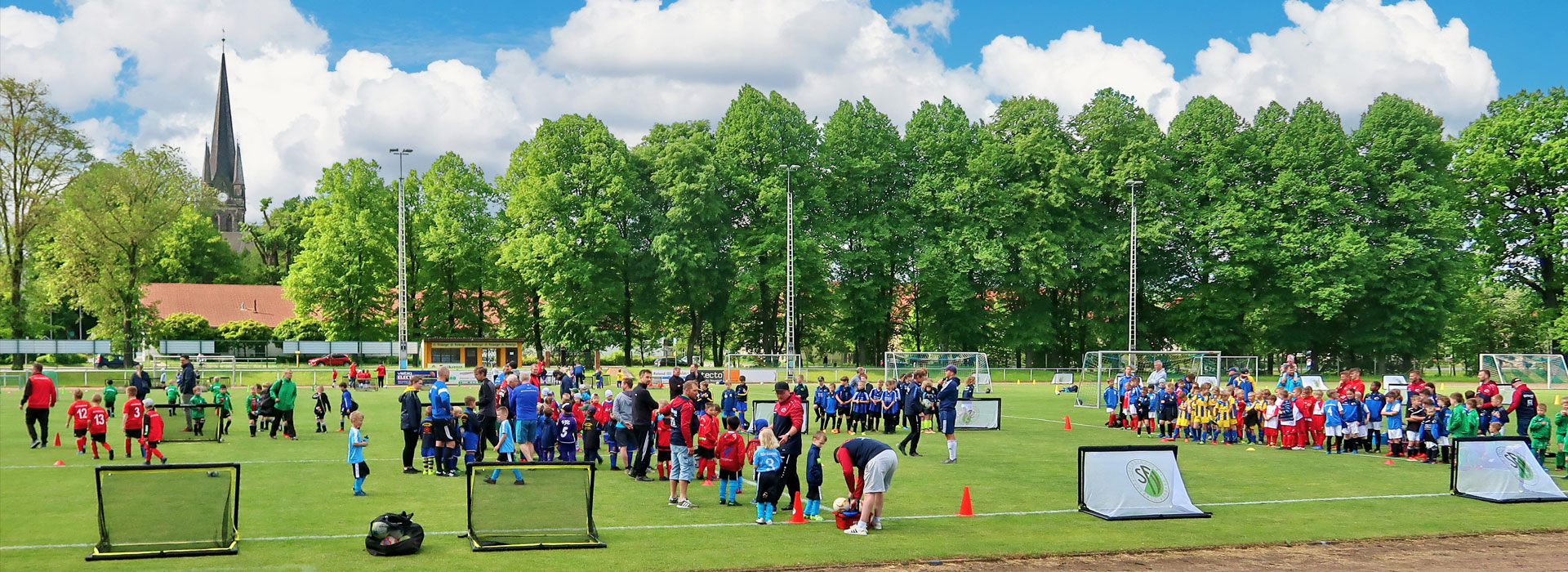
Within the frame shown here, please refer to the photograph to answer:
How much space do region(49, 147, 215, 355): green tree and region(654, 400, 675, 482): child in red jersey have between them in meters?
43.7

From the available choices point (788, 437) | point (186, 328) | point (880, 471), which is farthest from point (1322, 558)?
point (186, 328)

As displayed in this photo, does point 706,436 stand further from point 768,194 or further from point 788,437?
point 768,194

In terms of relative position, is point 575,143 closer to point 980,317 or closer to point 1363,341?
point 980,317

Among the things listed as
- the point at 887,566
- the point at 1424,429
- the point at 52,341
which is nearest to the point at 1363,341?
the point at 1424,429

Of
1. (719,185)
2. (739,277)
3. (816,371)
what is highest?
(719,185)

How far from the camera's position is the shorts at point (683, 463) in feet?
44.6

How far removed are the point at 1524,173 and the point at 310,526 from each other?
5534 centimetres

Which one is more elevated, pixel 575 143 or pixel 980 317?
pixel 575 143

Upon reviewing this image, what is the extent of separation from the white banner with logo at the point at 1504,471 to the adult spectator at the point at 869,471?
8.80 meters

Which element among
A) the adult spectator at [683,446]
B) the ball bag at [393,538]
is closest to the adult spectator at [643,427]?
the adult spectator at [683,446]

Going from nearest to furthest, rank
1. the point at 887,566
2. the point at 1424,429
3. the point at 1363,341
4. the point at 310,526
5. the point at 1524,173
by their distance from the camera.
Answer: the point at 887,566 → the point at 310,526 → the point at 1424,429 → the point at 1524,173 → the point at 1363,341

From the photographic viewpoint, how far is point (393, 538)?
1055 centimetres

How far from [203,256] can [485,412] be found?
239ft

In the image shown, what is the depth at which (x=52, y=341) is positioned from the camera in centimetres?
5588
